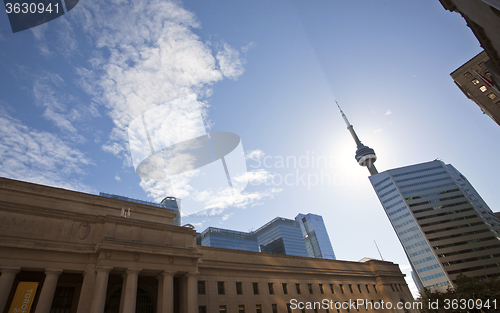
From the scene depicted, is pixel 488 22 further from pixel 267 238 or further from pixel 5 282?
pixel 267 238

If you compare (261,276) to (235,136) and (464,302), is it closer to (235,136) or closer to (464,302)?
(235,136)

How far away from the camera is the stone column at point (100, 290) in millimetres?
21625

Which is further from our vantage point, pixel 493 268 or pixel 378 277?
pixel 493 268

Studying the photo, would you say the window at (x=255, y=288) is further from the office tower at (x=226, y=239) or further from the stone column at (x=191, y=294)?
the office tower at (x=226, y=239)

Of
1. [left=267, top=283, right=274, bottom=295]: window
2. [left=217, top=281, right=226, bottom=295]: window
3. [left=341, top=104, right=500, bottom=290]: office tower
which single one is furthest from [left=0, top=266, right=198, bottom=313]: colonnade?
[left=341, top=104, right=500, bottom=290]: office tower

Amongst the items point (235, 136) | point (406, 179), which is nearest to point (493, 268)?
point (406, 179)

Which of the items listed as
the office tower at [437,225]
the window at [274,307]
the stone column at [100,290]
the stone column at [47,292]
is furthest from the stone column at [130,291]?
the office tower at [437,225]

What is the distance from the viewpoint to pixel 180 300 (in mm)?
27906

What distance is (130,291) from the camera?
23531 millimetres

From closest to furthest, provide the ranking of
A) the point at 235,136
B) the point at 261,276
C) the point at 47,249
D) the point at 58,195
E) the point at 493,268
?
the point at 47,249 → the point at 58,195 → the point at 235,136 → the point at 261,276 → the point at 493,268

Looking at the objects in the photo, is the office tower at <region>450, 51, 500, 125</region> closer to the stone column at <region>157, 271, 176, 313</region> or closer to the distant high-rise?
the stone column at <region>157, 271, 176, 313</region>

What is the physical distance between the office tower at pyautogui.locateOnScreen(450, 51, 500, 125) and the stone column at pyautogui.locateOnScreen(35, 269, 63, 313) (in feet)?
300

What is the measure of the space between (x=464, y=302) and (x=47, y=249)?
59259mm

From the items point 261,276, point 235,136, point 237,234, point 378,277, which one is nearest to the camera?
point 235,136
